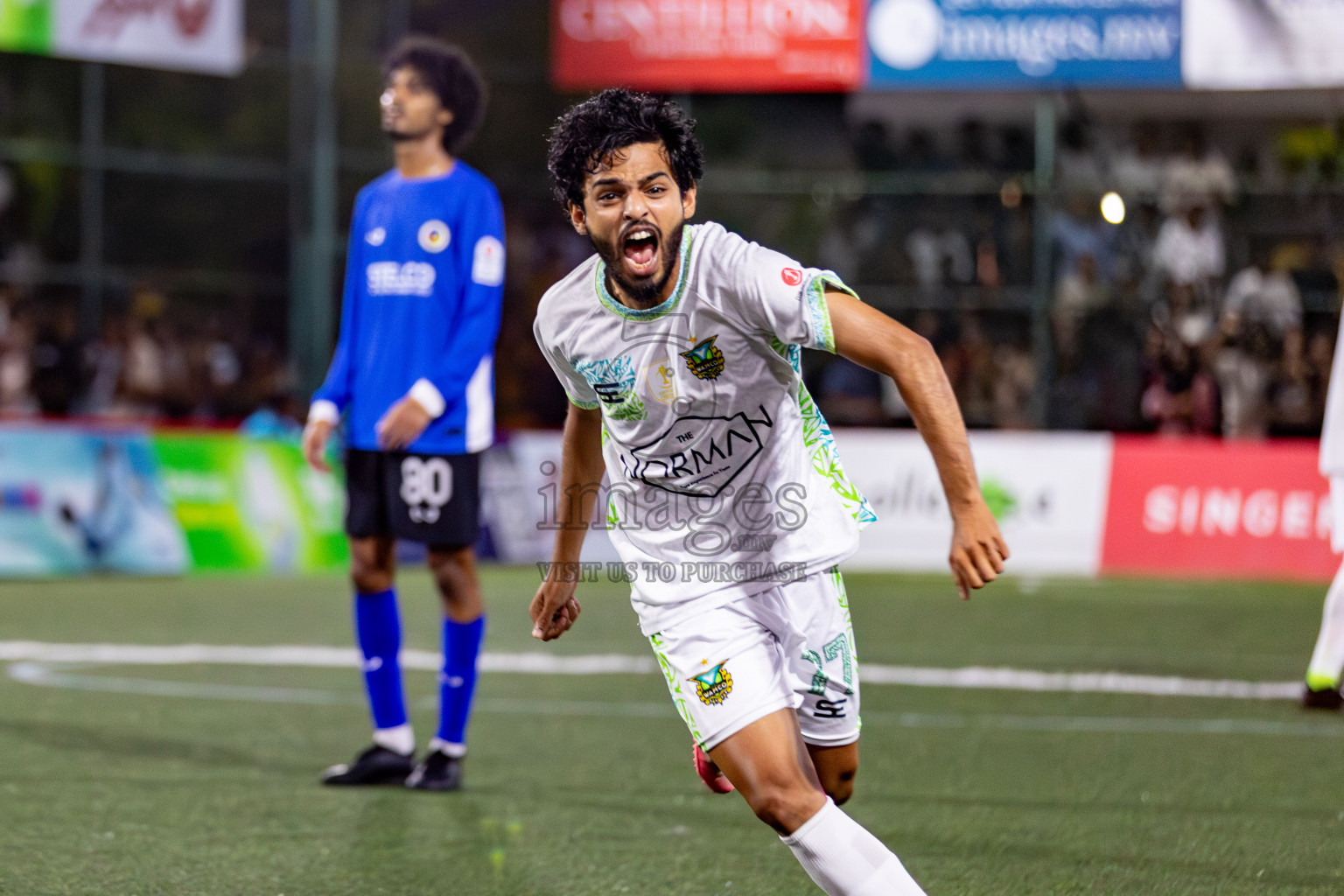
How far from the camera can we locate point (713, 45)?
17.3 metres

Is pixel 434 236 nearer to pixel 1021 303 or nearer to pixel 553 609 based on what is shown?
pixel 553 609

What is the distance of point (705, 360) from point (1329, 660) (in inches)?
169

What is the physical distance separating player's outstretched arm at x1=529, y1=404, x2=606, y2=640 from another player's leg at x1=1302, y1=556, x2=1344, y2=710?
3925 mm

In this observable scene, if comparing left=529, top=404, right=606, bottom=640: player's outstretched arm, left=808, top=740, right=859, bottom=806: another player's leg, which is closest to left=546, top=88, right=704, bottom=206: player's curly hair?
left=529, top=404, right=606, bottom=640: player's outstretched arm

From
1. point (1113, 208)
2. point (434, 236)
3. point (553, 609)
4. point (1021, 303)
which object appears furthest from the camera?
point (1021, 303)

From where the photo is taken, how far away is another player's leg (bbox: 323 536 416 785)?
5.73m

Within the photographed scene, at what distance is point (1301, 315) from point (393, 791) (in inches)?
481

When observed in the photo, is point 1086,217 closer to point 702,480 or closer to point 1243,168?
point 1243,168

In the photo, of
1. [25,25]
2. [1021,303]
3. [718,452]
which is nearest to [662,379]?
[718,452]

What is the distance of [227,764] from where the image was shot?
600cm

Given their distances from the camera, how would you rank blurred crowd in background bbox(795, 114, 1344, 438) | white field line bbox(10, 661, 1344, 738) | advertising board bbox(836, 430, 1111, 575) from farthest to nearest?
blurred crowd in background bbox(795, 114, 1344, 438) < advertising board bbox(836, 430, 1111, 575) < white field line bbox(10, 661, 1344, 738)

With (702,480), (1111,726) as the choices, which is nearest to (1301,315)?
(1111,726)

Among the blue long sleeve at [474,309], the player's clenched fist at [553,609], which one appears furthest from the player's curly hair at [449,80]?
the player's clenched fist at [553,609]

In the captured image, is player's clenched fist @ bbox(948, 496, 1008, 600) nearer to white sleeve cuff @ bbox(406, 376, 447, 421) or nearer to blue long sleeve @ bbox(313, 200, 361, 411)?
white sleeve cuff @ bbox(406, 376, 447, 421)
